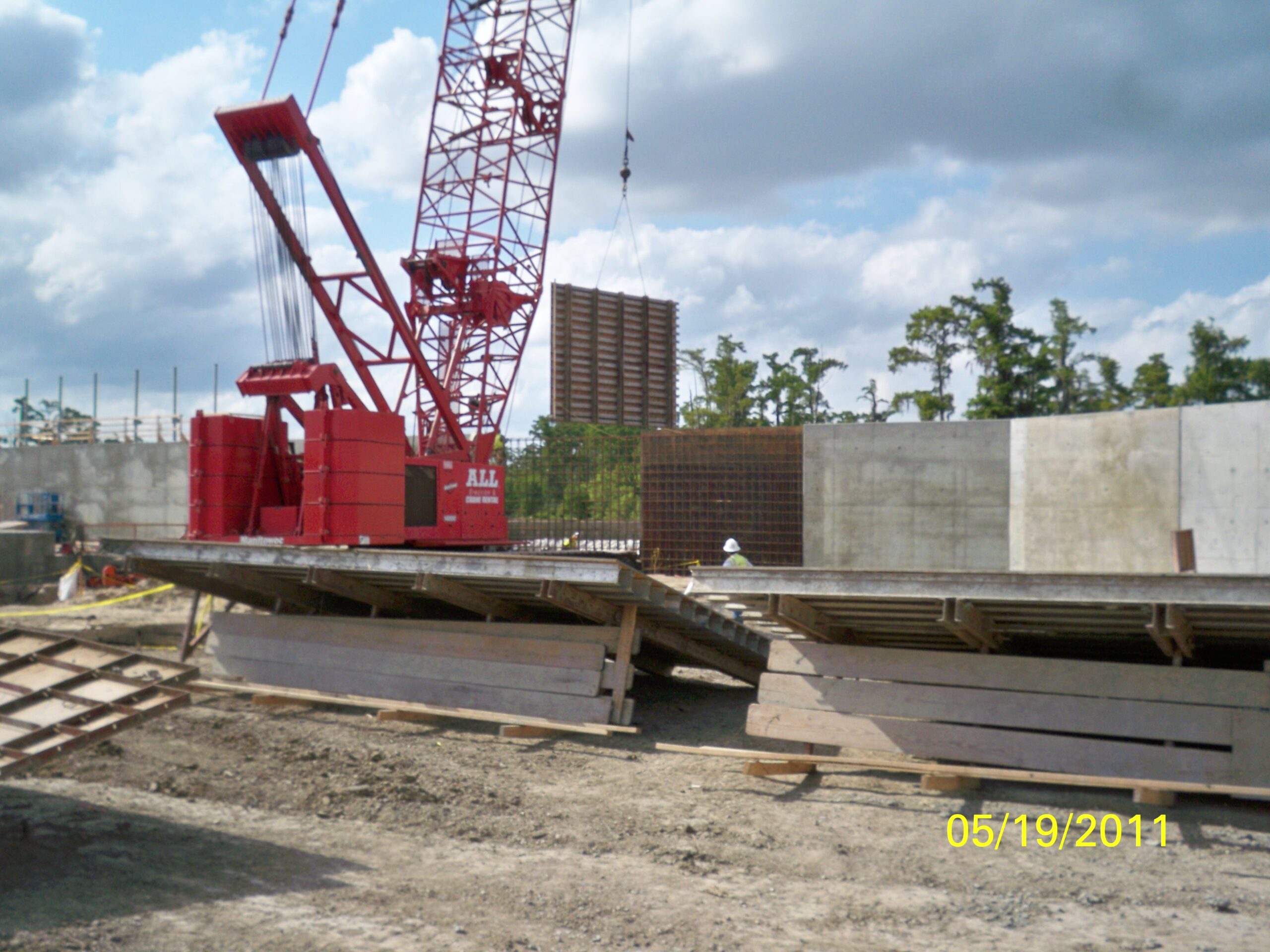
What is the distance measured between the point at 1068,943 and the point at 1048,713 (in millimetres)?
2616

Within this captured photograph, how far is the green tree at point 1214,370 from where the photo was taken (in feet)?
116

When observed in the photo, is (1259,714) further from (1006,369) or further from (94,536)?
(94,536)

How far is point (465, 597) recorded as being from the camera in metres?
10.3

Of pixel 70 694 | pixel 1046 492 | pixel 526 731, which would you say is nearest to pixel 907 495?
pixel 1046 492

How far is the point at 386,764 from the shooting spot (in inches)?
341

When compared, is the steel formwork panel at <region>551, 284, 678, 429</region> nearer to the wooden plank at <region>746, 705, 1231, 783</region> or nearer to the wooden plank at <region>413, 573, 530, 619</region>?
the wooden plank at <region>413, 573, 530, 619</region>

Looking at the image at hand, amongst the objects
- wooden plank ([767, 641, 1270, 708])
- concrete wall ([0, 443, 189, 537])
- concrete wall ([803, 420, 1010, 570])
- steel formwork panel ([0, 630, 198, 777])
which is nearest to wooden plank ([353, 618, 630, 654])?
wooden plank ([767, 641, 1270, 708])

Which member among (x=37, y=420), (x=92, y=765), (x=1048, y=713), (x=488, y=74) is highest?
(x=488, y=74)

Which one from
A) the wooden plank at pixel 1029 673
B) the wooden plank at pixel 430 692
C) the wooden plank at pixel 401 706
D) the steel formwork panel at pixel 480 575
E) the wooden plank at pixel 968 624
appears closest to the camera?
the wooden plank at pixel 1029 673

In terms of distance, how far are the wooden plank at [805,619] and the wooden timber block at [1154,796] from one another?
8.58 feet

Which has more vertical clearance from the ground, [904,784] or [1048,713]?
[1048,713]

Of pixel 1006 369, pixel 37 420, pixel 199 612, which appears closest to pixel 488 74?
pixel 199 612

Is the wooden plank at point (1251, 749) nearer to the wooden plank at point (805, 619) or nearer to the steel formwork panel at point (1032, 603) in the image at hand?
the steel formwork panel at point (1032, 603)
